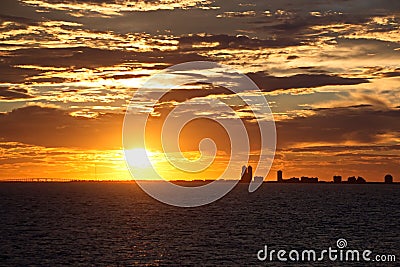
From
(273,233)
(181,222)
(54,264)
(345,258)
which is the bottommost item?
(54,264)

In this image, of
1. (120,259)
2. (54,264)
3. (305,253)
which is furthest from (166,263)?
(305,253)

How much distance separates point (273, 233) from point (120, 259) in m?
36.7

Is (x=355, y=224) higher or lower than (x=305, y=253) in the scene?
higher

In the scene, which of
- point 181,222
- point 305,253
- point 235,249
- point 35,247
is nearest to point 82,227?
point 181,222

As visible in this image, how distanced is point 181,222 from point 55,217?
102 ft

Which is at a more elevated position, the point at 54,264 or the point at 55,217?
the point at 55,217

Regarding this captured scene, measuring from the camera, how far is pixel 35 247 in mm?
90375

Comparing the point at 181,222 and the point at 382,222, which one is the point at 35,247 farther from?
the point at 382,222

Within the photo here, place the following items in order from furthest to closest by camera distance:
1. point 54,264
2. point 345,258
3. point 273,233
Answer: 1. point 273,233
2. point 345,258
3. point 54,264

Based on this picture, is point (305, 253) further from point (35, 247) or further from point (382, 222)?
point (382, 222)

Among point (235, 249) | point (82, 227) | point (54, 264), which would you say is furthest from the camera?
point (82, 227)

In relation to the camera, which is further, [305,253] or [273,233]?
[273,233]

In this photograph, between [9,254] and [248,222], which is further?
[248,222]

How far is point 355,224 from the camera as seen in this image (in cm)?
12888
